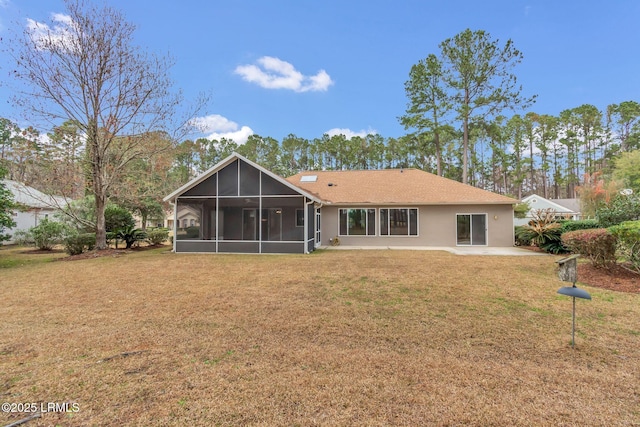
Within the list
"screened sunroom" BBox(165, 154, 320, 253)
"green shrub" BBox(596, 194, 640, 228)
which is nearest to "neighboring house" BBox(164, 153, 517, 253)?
"screened sunroom" BBox(165, 154, 320, 253)

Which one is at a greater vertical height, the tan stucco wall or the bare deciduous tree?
the bare deciduous tree

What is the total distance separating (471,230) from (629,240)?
24.5 feet

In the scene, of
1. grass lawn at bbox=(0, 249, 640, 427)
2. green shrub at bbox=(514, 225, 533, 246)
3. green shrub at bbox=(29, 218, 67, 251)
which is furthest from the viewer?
green shrub at bbox=(29, 218, 67, 251)

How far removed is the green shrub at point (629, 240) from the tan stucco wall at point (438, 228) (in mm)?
6853

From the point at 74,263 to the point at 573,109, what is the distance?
150 ft

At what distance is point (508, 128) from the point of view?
32344 millimetres

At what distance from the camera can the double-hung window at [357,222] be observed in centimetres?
1470

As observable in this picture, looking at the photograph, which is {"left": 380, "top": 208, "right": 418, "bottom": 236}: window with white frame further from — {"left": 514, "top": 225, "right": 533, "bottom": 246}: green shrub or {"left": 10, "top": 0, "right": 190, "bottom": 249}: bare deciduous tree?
{"left": 10, "top": 0, "right": 190, "bottom": 249}: bare deciduous tree

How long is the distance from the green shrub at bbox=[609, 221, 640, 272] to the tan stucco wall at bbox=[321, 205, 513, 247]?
6.85 m

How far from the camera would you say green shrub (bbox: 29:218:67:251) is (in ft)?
→ 44.5

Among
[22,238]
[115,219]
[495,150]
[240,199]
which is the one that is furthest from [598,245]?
[495,150]

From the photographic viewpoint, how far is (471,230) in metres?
14.0

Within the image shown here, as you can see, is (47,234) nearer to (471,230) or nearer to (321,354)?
(321,354)

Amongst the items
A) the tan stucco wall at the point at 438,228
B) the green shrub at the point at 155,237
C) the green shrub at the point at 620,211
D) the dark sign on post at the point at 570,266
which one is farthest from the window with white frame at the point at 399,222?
the green shrub at the point at 155,237
